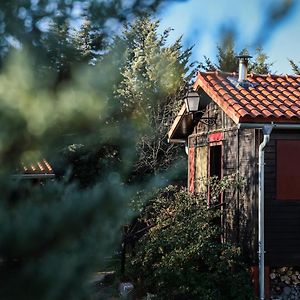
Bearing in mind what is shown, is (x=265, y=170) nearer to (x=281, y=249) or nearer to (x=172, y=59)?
(x=281, y=249)

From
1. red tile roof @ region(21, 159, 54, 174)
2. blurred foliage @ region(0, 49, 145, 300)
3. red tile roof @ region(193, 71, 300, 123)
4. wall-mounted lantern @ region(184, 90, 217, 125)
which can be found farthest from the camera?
wall-mounted lantern @ region(184, 90, 217, 125)

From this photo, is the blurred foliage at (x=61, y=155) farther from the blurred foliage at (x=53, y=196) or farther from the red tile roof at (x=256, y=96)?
the red tile roof at (x=256, y=96)

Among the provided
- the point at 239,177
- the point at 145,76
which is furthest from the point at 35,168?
the point at 239,177

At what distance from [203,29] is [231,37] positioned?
0.08 m

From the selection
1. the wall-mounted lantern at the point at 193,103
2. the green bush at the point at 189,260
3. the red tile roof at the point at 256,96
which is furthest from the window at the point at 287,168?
the wall-mounted lantern at the point at 193,103

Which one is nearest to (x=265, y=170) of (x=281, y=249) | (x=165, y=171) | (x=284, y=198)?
(x=284, y=198)

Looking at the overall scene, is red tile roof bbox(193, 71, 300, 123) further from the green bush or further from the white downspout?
the green bush

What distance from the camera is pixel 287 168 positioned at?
27.8 feet

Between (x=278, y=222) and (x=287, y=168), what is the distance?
87 centimetres

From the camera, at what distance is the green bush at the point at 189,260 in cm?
788

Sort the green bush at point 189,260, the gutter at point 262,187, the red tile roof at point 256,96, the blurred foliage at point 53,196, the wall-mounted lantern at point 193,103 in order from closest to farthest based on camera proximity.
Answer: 1. the blurred foliage at point 53,196
2. the green bush at point 189,260
3. the gutter at point 262,187
4. the red tile roof at point 256,96
5. the wall-mounted lantern at point 193,103

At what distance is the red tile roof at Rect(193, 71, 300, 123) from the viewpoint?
321 inches

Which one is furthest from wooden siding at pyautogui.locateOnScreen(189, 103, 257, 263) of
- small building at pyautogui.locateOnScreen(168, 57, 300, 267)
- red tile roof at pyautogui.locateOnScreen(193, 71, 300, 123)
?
red tile roof at pyautogui.locateOnScreen(193, 71, 300, 123)

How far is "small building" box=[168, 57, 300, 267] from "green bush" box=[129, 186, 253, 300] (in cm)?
43
